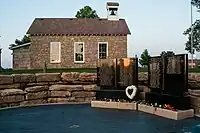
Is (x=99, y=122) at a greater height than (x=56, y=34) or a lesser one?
lesser

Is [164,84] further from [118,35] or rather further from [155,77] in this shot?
[118,35]

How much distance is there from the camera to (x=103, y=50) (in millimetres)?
26469

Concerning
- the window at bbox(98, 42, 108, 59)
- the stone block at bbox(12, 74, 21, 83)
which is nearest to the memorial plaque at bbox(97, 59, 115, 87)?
the stone block at bbox(12, 74, 21, 83)

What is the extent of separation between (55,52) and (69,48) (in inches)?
49.6

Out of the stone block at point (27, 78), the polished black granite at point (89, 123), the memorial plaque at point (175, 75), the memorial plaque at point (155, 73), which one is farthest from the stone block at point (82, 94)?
the memorial plaque at point (175, 75)

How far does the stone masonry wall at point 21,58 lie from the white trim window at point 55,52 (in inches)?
89.2

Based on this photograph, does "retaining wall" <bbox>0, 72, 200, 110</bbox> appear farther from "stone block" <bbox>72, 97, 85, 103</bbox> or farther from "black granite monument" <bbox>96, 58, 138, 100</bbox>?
"black granite monument" <bbox>96, 58, 138, 100</bbox>

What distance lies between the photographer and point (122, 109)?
10906 millimetres

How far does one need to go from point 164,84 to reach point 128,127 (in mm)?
3058

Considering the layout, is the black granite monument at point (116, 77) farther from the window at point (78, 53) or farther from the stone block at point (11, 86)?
the window at point (78, 53)

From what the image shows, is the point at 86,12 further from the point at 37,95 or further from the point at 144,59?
the point at 37,95

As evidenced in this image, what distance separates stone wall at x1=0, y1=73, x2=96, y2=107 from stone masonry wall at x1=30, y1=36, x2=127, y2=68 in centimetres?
1288

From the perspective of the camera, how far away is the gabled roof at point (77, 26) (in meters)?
26.1

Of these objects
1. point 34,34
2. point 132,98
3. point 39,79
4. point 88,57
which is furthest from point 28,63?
point 132,98
